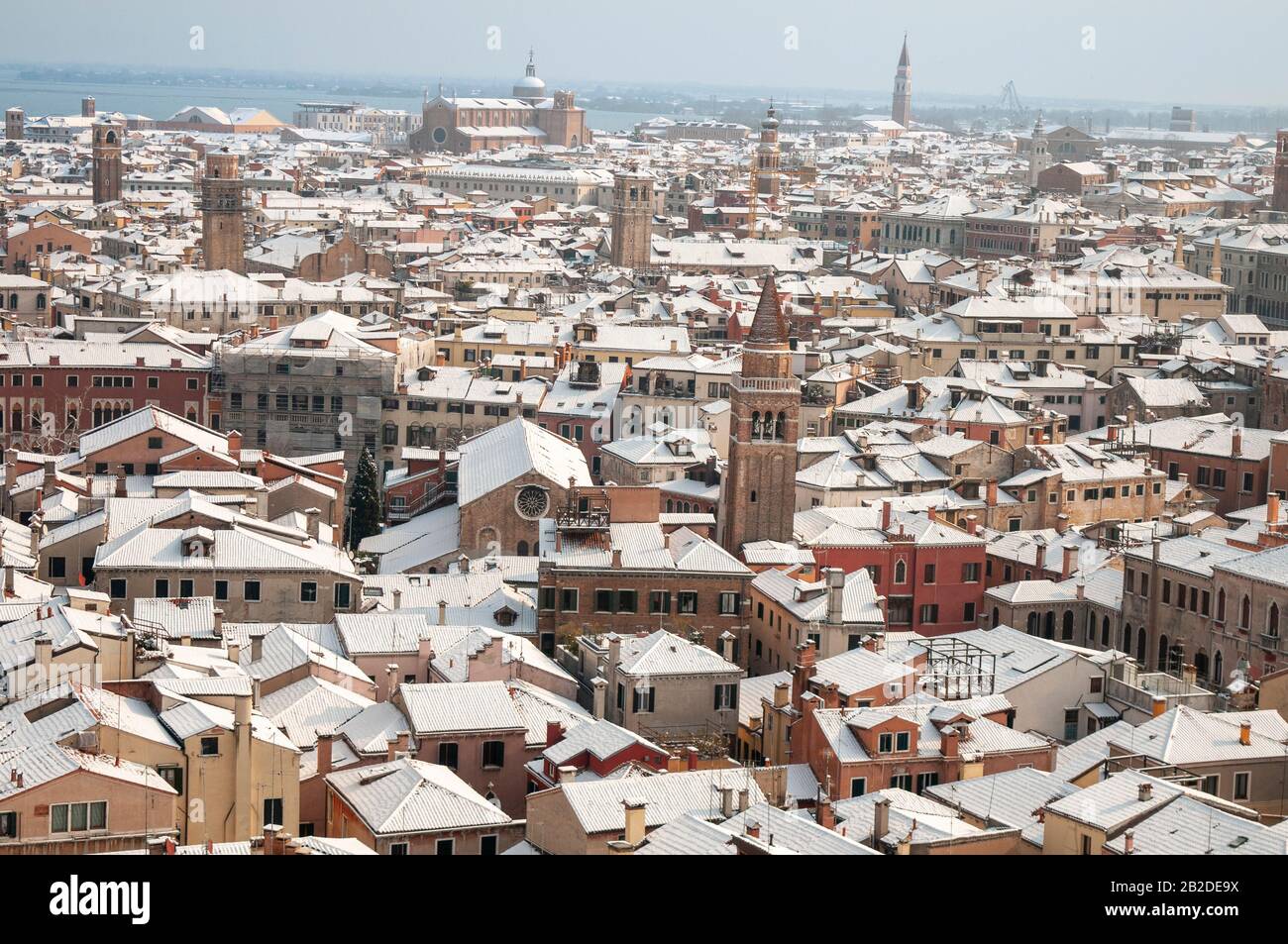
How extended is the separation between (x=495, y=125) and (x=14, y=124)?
25961 millimetres

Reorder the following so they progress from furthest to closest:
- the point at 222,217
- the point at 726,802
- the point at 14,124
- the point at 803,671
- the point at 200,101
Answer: the point at 200,101 < the point at 14,124 < the point at 222,217 < the point at 803,671 < the point at 726,802

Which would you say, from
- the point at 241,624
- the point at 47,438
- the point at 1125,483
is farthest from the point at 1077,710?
the point at 47,438

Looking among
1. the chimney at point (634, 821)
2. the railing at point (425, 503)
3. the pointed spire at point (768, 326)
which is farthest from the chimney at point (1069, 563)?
the chimney at point (634, 821)

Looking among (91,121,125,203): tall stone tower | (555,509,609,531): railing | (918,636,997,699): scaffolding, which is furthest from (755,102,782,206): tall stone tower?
(918,636,997,699): scaffolding

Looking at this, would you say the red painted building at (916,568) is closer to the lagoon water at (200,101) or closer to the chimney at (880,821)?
the chimney at (880,821)

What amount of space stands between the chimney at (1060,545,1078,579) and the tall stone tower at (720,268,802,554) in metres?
3.03

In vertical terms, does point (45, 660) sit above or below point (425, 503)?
above

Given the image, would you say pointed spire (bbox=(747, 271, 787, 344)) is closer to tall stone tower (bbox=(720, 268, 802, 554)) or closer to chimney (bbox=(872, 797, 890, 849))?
tall stone tower (bbox=(720, 268, 802, 554))

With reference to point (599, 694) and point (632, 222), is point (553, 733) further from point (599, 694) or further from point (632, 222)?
point (632, 222)

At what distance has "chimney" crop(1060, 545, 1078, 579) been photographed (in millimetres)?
25016

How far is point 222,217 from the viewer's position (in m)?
51.2

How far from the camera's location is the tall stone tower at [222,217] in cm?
5103

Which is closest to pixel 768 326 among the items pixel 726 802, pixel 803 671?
pixel 803 671

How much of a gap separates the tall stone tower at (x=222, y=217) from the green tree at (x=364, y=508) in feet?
76.0
